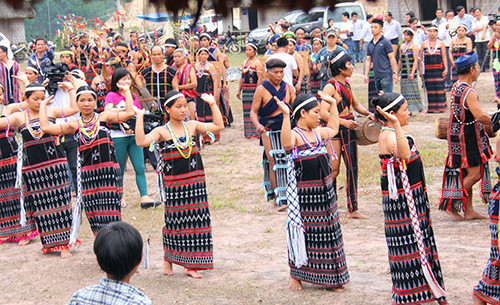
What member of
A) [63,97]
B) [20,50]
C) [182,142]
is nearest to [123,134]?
[63,97]

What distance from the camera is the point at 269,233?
22.4ft

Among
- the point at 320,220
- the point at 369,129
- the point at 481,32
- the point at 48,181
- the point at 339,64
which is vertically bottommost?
the point at 320,220

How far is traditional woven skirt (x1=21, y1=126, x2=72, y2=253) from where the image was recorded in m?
6.46

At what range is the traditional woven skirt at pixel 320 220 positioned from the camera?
16.4 ft

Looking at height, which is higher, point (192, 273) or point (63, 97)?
point (63, 97)

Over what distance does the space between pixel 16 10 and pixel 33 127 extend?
4.08m

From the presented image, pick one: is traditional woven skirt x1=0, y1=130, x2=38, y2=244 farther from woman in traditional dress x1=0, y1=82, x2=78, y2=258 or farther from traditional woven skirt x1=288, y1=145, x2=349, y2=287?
traditional woven skirt x1=288, y1=145, x2=349, y2=287

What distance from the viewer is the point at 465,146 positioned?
6.37 meters

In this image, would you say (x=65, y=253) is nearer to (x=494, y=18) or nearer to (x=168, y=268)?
(x=168, y=268)

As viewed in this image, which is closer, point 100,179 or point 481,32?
point 100,179

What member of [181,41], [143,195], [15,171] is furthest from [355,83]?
[15,171]

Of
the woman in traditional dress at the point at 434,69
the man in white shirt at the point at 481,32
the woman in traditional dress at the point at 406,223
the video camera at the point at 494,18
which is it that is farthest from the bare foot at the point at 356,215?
the man in white shirt at the point at 481,32

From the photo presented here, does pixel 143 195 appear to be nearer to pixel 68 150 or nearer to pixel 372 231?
pixel 68 150

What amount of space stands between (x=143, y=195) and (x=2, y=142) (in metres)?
1.79
